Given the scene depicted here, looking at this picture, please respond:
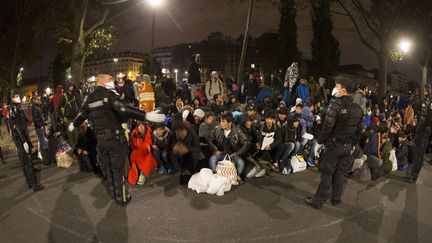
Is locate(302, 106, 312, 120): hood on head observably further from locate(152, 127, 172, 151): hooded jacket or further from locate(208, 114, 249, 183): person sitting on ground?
locate(152, 127, 172, 151): hooded jacket

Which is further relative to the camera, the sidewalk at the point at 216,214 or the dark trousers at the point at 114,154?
the dark trousers at the point at 114,154

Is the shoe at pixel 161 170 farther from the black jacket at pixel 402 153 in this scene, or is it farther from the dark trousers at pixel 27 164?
the black jacket at pixel 402 153

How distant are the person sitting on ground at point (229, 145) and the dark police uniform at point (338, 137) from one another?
6.46ft

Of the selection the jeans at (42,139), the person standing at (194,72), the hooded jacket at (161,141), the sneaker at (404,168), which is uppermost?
the person standing at (194,72)

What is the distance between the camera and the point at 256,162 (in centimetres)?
785

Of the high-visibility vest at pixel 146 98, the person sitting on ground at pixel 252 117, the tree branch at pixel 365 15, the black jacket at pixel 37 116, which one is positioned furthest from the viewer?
the tree branch at pixel 365 15

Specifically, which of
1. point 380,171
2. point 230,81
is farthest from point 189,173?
point 230,81

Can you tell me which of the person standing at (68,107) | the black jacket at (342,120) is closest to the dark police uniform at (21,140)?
the person standing at (68,107)

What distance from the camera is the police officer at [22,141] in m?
6.90

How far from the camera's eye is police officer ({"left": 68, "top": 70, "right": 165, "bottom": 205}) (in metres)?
5.68

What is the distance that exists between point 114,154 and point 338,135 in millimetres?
3770

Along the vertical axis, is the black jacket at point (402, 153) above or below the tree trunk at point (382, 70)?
below

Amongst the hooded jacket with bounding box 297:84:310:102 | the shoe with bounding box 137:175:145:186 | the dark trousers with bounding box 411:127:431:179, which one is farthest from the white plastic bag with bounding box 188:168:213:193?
the hooded jacket with bounding box 297:84:310:102

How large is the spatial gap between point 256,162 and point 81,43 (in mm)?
12231
